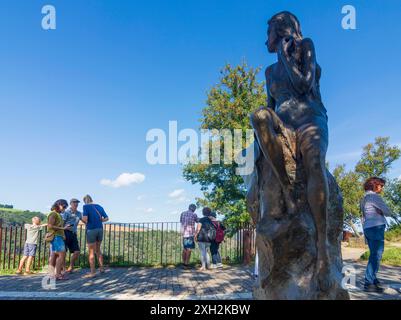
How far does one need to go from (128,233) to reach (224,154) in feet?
22.6

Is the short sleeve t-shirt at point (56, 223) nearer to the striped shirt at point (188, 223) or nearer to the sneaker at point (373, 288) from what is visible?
the striped shirt at point (188, 223)

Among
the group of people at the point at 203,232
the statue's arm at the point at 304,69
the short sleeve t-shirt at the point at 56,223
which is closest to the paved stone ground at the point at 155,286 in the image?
the group of people at the point at 203,232

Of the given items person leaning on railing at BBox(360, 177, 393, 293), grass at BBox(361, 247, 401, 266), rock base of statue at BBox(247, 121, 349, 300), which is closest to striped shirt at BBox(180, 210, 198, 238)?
person leaning on railing at BBox(360, 177, 393, 293)

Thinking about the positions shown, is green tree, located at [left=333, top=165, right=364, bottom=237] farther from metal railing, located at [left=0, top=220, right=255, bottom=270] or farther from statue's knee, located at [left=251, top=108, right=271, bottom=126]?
statue's knee, located at [left=251, top=108, right=271, bottom=126]

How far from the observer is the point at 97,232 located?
905 cm

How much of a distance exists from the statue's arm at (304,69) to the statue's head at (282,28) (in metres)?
0.43

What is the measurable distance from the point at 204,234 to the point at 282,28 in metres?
7.63

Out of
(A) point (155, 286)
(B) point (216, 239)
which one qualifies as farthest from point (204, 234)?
(A) point (155, 286)

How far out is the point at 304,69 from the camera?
368 centimetres

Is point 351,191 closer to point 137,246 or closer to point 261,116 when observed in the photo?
point 137,246

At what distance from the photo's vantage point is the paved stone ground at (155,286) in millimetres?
6422
